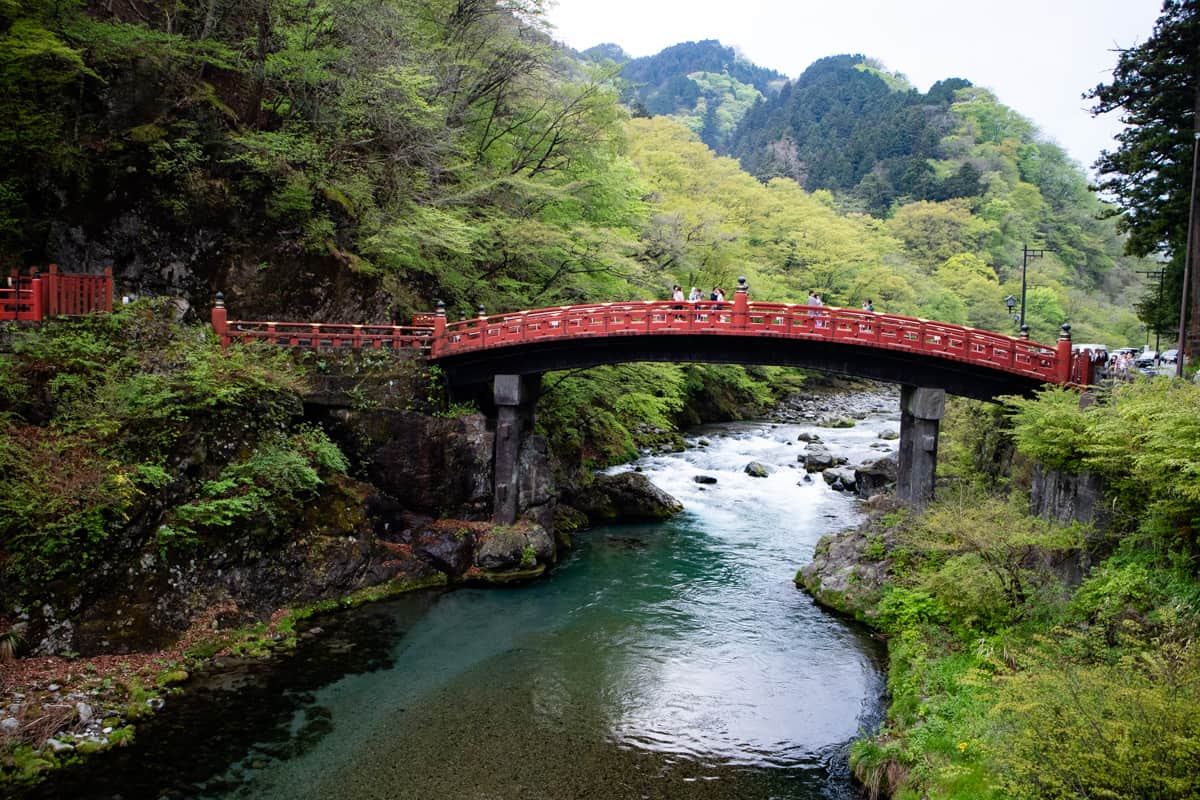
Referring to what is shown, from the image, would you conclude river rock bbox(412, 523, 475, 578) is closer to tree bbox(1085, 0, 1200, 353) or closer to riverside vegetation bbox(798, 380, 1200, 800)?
riverside vegetation bbox(798, 380, 1200, 800)

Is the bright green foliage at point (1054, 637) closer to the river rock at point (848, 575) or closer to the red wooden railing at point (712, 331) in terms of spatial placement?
the river rock at point (848, 575)

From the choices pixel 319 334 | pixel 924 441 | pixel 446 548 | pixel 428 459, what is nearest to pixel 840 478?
pixel 924 441

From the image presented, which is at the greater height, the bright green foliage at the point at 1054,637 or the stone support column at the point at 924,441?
the stone support column at the point at 924,441

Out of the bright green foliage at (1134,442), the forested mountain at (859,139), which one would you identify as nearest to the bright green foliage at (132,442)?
the bright green foliage at (1134,442)

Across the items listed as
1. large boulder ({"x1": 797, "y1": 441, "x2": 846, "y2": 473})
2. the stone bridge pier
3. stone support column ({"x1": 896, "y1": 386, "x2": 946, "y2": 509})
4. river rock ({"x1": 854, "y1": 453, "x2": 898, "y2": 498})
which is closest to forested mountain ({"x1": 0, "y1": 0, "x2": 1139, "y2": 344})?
the stone bridge pier

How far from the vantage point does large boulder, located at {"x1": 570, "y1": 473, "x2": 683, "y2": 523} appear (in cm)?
2862

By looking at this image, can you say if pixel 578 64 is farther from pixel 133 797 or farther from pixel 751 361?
pixel 133 797

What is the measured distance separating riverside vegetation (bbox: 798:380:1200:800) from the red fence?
20.2 m

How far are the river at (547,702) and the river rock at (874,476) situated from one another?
Result: 9.12 meters

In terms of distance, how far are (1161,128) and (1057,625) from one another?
16922 millimetres

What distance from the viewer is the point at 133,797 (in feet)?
38.4

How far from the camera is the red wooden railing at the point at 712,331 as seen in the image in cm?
2070

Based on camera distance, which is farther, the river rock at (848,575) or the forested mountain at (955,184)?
the forested mountain at (955,184)

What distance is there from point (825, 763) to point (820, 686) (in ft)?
9.18
